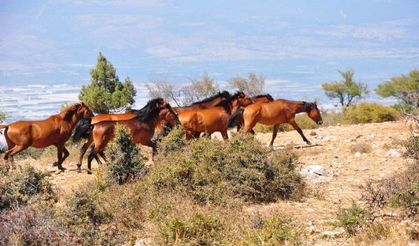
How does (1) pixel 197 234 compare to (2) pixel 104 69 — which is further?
(2) pixel 104 69

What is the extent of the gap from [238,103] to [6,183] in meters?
9.62

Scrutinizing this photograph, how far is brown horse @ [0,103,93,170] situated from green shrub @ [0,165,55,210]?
16.7 feet

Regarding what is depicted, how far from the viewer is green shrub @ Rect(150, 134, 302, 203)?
873 centimetres

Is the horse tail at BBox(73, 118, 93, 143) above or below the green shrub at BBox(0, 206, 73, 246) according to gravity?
below

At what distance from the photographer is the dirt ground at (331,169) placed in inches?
322

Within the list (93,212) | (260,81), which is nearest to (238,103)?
(93,212)

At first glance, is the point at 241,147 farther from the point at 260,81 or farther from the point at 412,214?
the point at 260,81

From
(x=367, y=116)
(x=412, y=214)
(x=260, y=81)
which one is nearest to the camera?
(x=412, y=214)

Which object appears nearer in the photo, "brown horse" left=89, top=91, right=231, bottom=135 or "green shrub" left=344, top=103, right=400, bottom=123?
"brown horse" left=89, top=91, right=231, bottom=135

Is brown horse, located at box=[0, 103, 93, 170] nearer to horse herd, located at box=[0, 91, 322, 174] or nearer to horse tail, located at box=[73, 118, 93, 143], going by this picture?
horse herd, located at box=[0, 91, 322, 174]

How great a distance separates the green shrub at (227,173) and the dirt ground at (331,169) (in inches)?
13.1

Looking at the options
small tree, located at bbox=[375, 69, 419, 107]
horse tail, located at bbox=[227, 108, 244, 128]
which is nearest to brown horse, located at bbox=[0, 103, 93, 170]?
horse tail, located at bbox=[227, 108, 244, 128]

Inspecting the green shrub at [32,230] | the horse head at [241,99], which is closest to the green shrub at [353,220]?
the green shrub at [32,230]

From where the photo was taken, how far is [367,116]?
82.8 feet
